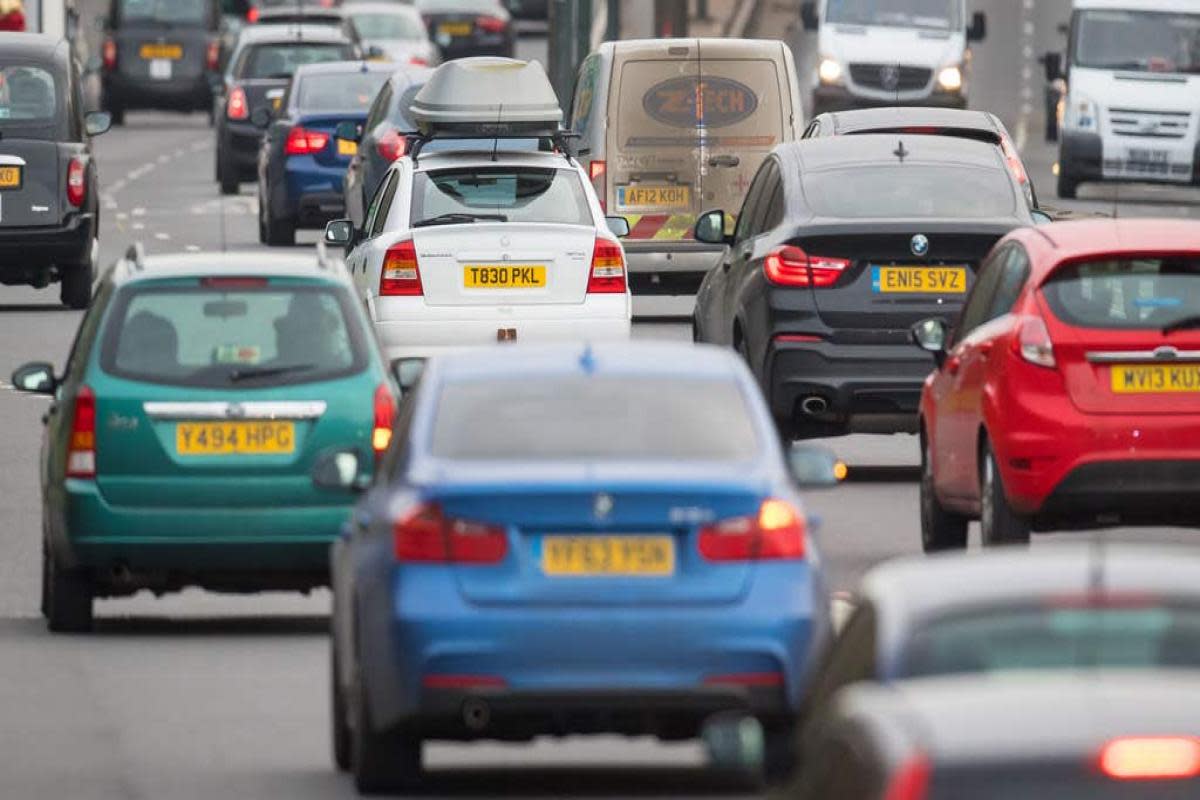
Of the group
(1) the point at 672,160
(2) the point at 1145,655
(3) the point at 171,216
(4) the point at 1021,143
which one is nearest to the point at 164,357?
(2) the point at 1145,655

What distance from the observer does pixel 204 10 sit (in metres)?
60.5

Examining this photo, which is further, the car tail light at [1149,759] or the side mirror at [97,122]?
the side mirror at [97,122]

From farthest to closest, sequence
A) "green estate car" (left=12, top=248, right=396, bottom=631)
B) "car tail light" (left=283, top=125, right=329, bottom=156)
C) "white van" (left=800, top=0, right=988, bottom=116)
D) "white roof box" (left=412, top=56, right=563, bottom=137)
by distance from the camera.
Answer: "white van" (left=800, top=0, right=988, bottom=116), "car tail light" (left=283, top=125, right=329, bottom=156), "white roof box" (left=412, top=56, right=563, bottom=137), "green estate car" (left=12, top=248, right=396, bottom=631)

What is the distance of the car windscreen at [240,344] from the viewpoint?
45.5 ft

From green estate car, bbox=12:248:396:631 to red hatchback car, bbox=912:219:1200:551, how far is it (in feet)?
7.82

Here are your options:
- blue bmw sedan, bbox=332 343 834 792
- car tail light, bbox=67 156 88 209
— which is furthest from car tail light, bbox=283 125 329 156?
blue bmw sedan, bbox=332 343 834 792

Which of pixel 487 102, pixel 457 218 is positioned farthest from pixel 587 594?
pixel 487 102

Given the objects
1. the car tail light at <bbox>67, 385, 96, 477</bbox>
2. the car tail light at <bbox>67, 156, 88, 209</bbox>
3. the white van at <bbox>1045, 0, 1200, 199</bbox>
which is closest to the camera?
the car tail light at <bbox>67, 385, 96, 477</bbox>

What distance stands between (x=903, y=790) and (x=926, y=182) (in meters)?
13.6

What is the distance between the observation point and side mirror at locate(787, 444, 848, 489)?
35.6ft

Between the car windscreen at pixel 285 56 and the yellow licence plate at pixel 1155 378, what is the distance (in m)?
29.5

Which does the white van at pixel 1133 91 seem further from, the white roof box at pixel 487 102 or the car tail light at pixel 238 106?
the white roof box at pixel 487 102

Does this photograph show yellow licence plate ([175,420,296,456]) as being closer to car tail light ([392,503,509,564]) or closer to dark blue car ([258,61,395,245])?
car tail light ([392,503,509,564])

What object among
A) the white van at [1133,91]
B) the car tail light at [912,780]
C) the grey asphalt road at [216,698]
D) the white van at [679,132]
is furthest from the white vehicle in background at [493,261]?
the white van at [1133,91]
